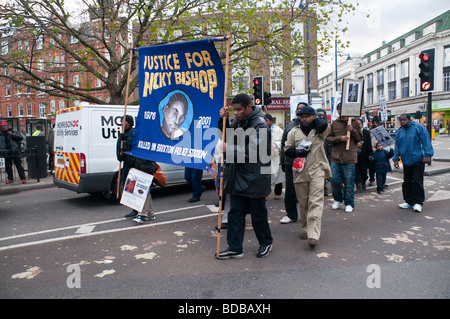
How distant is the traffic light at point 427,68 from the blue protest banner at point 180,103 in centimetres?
804

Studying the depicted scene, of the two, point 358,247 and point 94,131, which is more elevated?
point 94,131

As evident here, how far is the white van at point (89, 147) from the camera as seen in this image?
6.94 meters

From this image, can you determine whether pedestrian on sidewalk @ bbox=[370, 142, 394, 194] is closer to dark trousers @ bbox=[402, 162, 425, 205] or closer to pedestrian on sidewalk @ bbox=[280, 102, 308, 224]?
dark trousers @ bbox=[402, 162, 425, 205]

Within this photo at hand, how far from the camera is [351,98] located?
6.59 metres

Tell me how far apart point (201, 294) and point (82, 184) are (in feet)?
15.4

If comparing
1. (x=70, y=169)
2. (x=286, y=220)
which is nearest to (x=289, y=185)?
(x=286, y=220)

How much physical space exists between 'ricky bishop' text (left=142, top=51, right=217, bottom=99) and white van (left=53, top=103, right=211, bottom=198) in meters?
2.22

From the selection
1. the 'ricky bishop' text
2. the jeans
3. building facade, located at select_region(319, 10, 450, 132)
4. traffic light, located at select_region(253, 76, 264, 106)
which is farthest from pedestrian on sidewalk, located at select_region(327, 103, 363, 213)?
building facade, located at select_region(319, 10, 450, 132)

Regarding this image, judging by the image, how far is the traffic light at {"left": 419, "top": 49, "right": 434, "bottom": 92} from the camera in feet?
31.9

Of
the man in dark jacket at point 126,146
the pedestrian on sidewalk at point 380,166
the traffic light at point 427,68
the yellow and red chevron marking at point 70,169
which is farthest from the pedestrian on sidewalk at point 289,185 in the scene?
the traffic light at point 427,68
